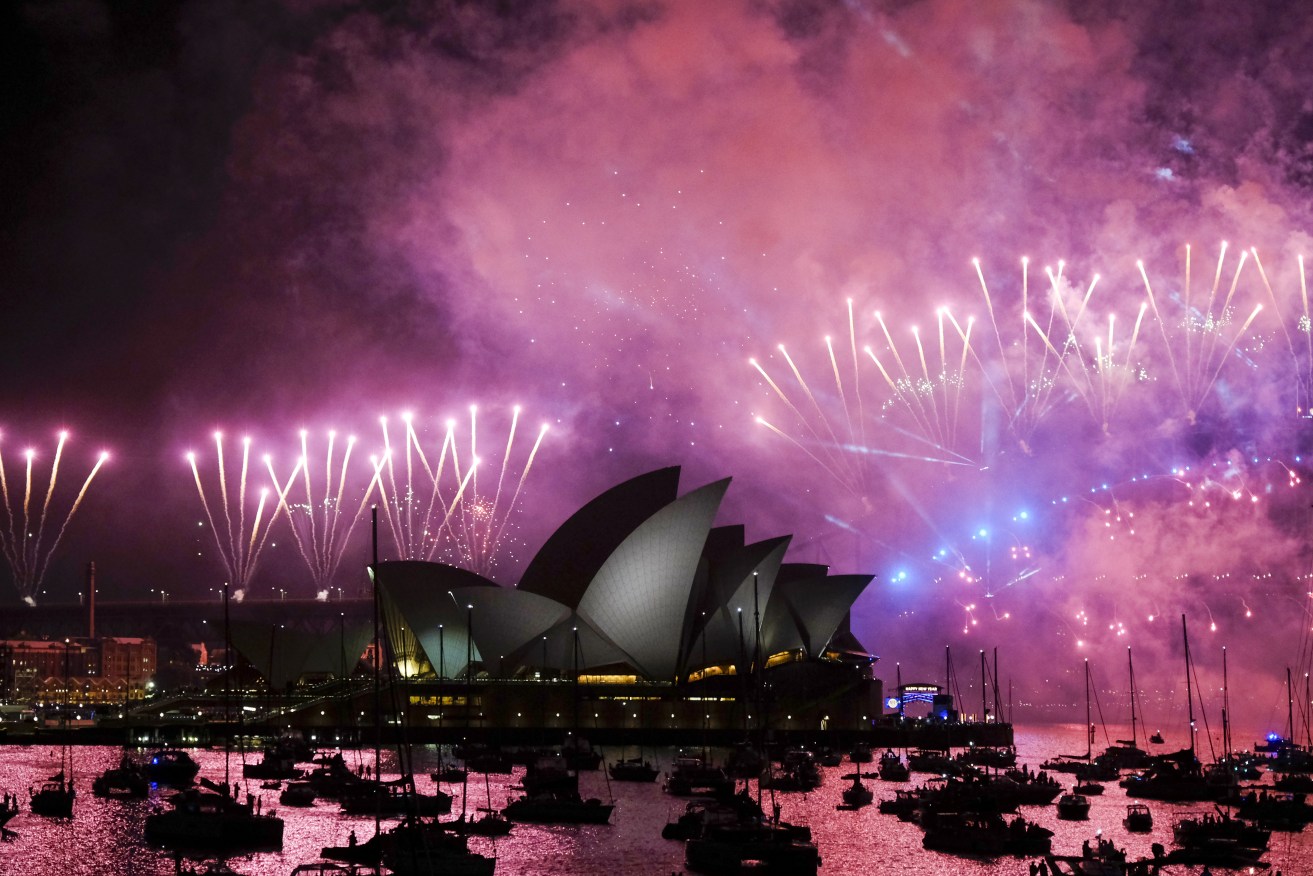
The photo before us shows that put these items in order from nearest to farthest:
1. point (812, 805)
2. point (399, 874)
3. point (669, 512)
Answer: point (399, 874), point (812, 805), point (669, 512)

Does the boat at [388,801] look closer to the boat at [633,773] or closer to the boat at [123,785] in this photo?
the boat at [123,785]

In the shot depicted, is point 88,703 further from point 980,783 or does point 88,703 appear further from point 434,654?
point 980,783

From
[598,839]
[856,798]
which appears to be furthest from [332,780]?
[856,798]

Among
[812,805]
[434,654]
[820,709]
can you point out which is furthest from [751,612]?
[812,805]

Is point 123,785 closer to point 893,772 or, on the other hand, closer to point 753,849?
point 753,849

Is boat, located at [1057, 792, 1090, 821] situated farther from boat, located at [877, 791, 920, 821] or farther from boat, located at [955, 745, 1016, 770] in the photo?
boat, located at [955, 745, 1016, 770]

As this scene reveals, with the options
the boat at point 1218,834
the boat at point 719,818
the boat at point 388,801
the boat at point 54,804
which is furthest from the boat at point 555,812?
the boat at point 1218,834
